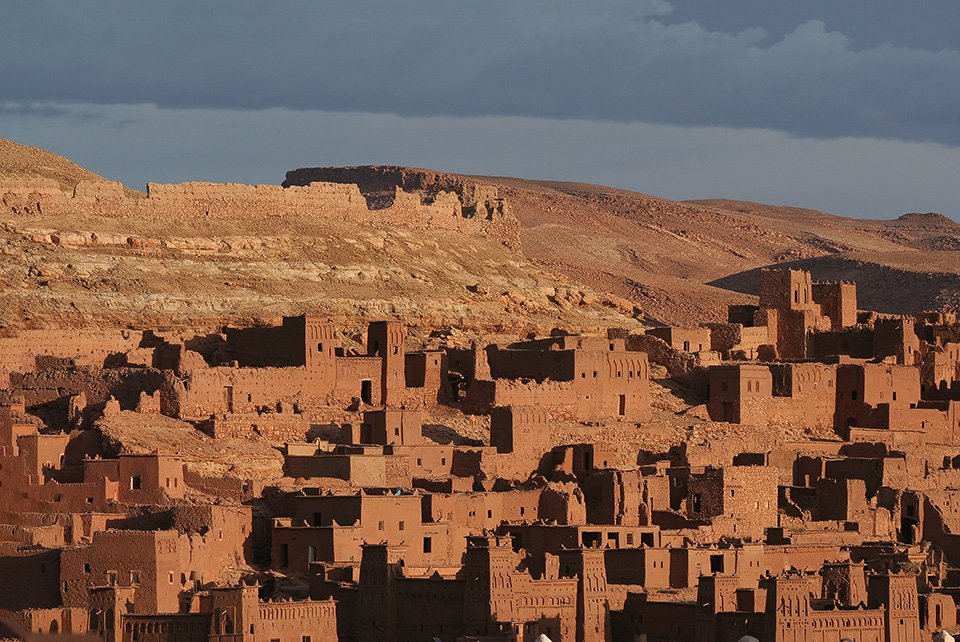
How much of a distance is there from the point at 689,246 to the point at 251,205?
218 ft

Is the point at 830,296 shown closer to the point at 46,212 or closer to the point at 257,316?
the point at 257,316

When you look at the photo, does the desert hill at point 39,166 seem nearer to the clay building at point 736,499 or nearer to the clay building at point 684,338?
the clay building at point 684,338

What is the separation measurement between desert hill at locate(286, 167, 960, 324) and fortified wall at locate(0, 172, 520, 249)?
28.0 feet

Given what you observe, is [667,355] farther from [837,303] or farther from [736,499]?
[736,499]

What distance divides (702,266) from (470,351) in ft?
235

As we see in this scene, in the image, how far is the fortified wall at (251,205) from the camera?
68.0m

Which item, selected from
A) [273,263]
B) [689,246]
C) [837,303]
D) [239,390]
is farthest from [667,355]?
[689,246]

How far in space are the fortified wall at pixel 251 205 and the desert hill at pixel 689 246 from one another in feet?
28.0

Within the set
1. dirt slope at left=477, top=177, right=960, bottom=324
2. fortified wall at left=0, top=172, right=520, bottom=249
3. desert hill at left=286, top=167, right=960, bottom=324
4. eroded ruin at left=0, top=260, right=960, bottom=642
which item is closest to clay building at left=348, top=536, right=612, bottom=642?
eroded ruin at left=0, top=260, right=960, bottom=642

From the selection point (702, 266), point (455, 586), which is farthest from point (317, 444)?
point (702, 266)

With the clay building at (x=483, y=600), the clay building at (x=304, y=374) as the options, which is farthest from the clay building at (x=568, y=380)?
the clay building at (x=483, y=600)

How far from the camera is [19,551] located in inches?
1822

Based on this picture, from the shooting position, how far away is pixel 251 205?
73.4 meters

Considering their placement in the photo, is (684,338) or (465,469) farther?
(684,338)
